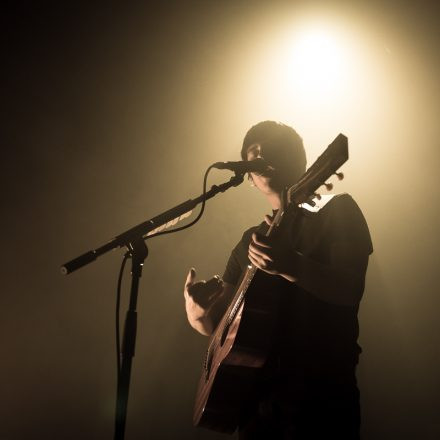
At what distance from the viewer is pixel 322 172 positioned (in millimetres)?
1137

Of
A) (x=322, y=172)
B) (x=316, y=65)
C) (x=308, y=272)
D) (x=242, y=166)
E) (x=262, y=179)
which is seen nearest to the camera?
→ (x=322, y=172)

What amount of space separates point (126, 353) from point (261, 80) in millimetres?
2273

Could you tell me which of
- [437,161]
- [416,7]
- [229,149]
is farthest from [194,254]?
[416,7]

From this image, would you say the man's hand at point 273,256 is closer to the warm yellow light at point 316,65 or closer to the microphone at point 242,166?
the microphone at point 242,166

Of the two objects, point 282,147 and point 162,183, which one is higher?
point 282,147

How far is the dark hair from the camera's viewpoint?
72.9 inches

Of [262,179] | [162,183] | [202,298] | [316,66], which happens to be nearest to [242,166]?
[262,179]

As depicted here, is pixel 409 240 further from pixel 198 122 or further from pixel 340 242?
pixel 198 122

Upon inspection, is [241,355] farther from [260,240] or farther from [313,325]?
[260,240]

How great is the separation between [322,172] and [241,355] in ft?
2.24

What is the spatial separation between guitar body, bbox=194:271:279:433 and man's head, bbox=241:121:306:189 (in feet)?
2.17

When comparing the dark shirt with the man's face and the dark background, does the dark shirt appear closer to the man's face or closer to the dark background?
the man's face

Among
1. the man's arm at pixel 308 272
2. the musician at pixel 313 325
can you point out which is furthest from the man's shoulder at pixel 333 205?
the man's arm at pixel 308 272

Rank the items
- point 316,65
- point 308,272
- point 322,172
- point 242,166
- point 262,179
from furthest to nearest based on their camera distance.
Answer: point 316,65 < point 262,179 < point 242,166 < point 308,272 < point 322,172
